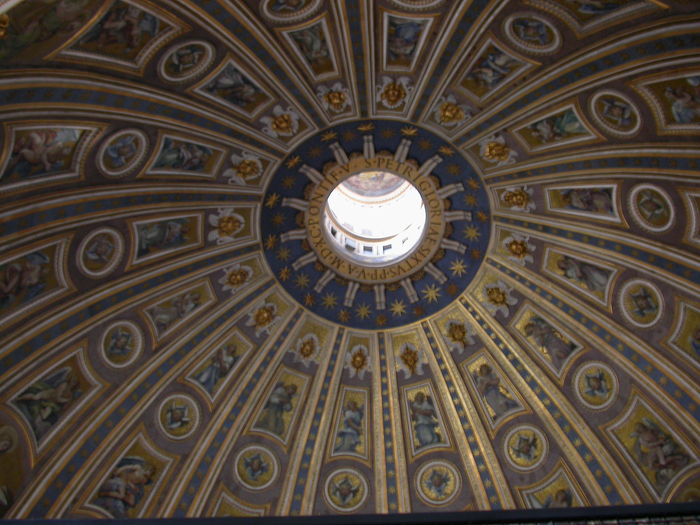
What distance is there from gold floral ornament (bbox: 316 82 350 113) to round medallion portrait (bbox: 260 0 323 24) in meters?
2.31

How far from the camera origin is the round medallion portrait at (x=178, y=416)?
17.6 meters

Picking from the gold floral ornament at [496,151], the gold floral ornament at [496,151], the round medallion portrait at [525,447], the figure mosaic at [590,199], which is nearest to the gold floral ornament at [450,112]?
the gold floral ornament at [496,151]

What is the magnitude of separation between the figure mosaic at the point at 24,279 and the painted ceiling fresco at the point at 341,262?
0.20 feet

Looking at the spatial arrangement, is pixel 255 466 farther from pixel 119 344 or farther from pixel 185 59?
pixel 185 59

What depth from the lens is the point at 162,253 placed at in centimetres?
1681

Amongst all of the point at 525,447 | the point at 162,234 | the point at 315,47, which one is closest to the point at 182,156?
the point at 162,234

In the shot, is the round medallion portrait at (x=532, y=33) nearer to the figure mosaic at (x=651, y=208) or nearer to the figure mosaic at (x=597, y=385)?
the figure mosaic at (x=651, y=208)

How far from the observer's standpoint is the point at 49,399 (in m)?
15.3

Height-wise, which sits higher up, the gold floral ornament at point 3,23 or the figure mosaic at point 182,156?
the gold floral ornament at point 3,23

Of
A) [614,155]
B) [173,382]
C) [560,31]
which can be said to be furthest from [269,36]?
[173,382]

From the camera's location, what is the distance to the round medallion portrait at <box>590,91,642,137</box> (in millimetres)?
13992

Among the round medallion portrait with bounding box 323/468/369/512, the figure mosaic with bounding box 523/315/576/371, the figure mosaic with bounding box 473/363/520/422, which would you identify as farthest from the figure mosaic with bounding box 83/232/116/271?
the figure mosaic with bounding box 523/315/576/371

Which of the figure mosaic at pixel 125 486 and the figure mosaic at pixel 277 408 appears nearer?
the figure mosaic at pixel 125 486

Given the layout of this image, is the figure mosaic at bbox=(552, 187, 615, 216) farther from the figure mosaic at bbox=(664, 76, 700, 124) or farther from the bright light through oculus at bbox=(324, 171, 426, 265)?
the bright light through oculus at bbox=(324, 171, 426, 265)
